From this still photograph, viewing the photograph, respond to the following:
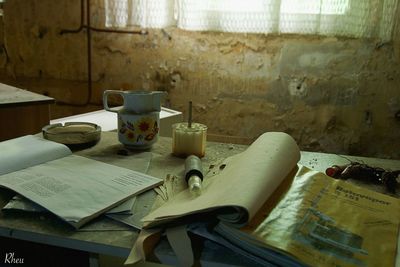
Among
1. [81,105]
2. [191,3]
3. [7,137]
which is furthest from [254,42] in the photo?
[7,137]

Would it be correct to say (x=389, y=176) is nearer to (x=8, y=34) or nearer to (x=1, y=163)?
(x=1, y=163)

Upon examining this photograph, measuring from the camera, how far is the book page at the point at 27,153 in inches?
29.7

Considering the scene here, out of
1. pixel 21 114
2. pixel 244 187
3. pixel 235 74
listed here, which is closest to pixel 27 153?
pixel 244 187

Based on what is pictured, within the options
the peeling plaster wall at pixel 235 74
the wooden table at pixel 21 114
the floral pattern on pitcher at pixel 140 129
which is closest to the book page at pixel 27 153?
the floral pattern on pitcher at pixel 140 129

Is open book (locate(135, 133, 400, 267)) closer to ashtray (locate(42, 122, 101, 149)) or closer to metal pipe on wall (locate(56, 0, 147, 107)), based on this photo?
ashtray (locate(42, 122, 101, 149))

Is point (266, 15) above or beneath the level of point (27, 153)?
above

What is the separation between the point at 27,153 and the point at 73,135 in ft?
0.68

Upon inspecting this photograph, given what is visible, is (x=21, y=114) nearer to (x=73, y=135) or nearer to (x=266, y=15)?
(x=73, y=135)

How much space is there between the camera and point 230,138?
2.21 metres

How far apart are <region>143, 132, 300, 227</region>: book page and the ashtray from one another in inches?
16.1

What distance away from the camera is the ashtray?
3.14ft

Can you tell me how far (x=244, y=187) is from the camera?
1.80 ft

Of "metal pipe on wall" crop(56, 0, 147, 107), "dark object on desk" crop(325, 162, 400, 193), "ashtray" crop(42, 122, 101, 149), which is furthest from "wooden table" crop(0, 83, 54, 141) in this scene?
"dark object on desk" crop(325, 162, 400, 193)

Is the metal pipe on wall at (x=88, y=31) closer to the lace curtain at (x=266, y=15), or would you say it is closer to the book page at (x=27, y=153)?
the lace curtain at (x=266, y=15)
